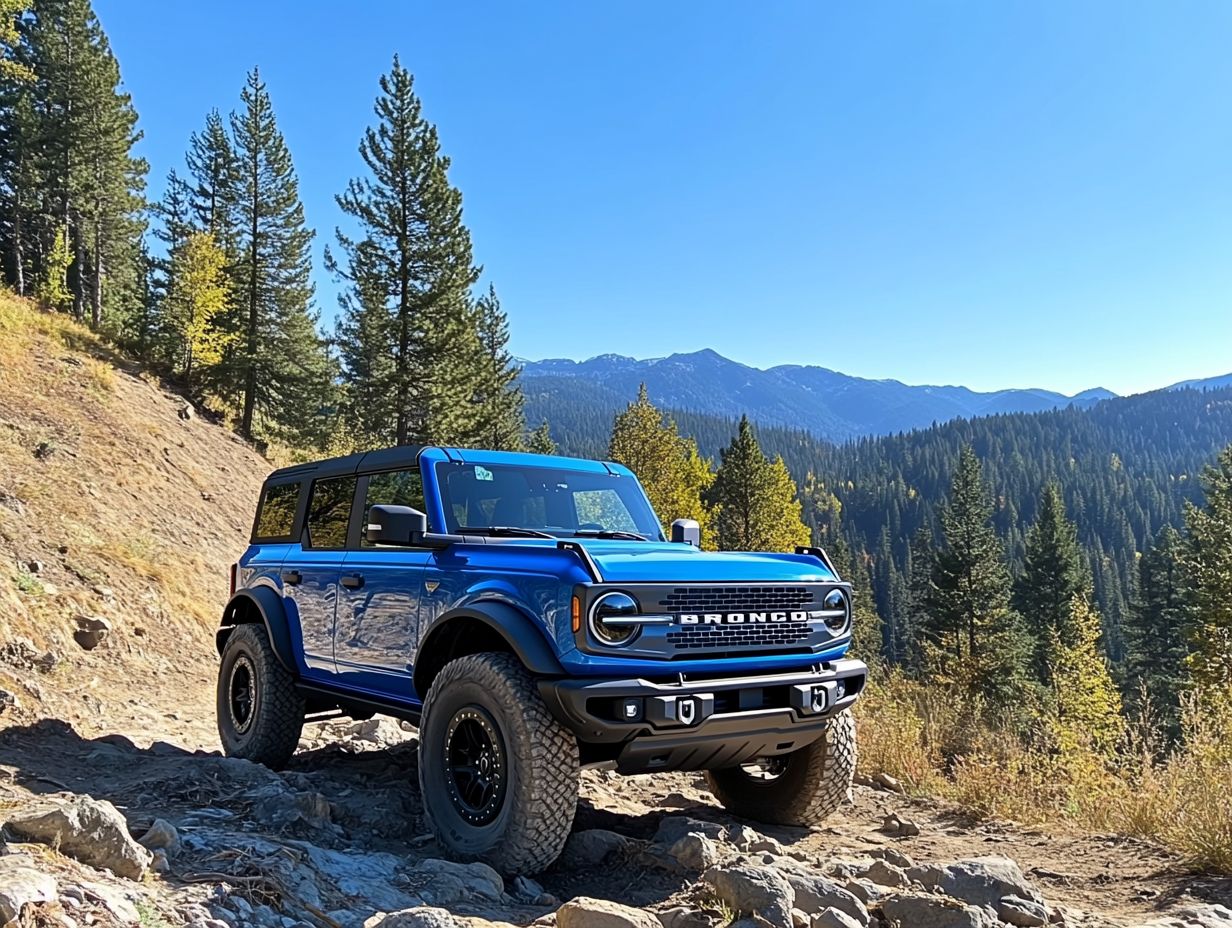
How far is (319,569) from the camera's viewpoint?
20.1 feet

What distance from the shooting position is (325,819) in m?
4.77

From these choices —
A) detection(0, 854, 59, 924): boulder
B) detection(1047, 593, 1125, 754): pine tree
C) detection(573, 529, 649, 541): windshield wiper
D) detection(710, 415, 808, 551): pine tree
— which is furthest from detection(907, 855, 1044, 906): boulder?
detection(710, 415, 808, 551): pine tree

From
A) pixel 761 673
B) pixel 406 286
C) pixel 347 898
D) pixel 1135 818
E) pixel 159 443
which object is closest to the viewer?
pixel 347 898

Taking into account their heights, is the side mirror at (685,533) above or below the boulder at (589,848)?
above

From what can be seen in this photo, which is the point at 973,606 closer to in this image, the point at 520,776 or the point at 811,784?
the point at 811,784

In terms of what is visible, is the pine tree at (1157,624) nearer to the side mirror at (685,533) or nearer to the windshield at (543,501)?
the side mirror at (685,533)

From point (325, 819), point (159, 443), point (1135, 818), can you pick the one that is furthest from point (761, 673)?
point (159, 443)

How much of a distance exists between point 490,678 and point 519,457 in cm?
206

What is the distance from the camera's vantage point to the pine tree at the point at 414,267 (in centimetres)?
2509

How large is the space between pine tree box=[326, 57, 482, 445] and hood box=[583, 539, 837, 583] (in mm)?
20849

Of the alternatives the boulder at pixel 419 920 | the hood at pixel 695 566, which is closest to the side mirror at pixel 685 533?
the hood at pixel 695 566

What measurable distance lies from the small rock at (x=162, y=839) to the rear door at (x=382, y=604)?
153 cm

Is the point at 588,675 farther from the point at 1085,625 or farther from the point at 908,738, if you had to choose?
the point at 1085,625

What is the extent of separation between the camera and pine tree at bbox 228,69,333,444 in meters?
27.9
